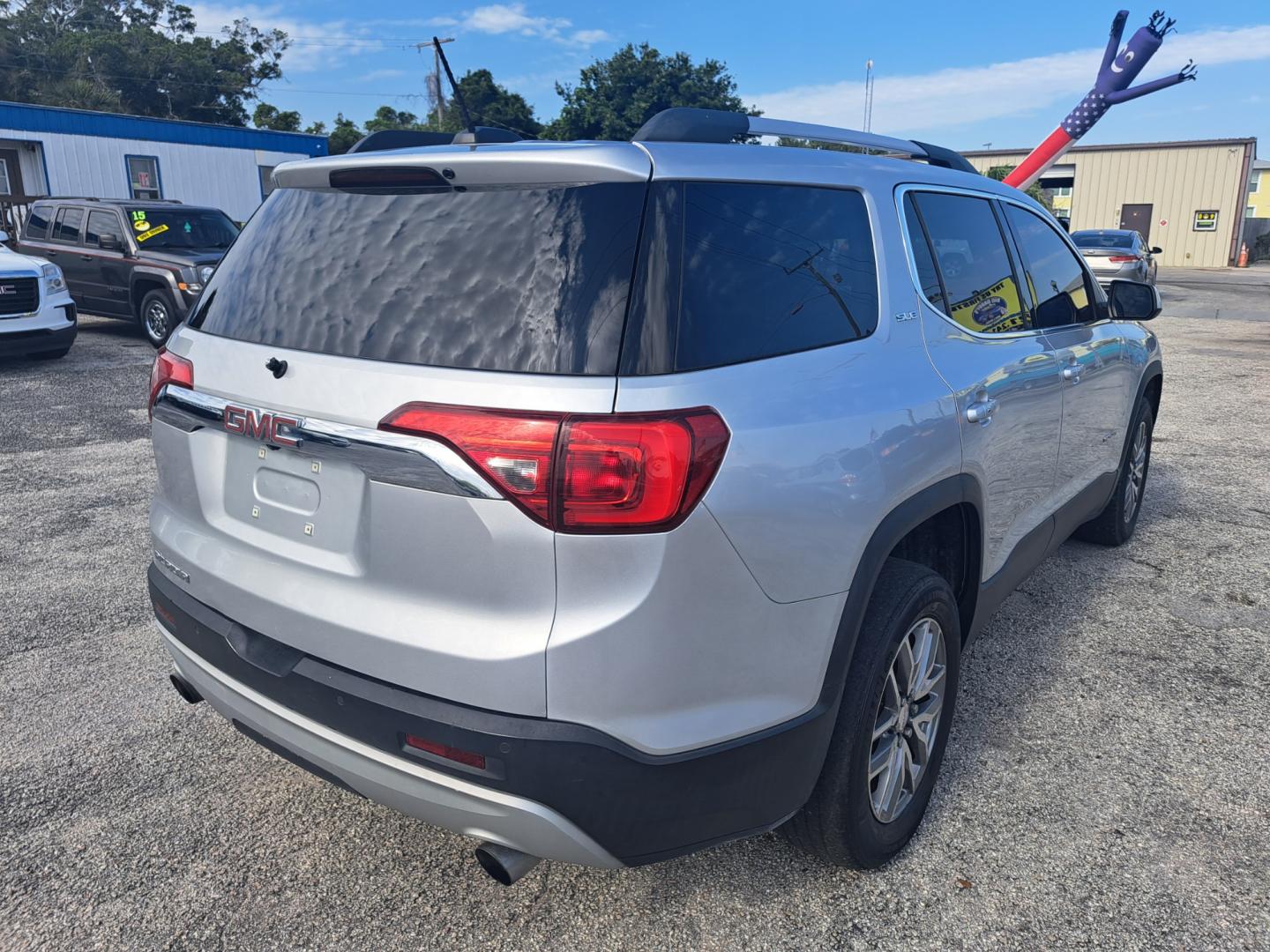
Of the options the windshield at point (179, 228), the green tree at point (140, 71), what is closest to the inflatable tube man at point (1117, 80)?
the windshield at point (179, 228)

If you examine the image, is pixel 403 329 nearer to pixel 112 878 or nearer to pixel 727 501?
pixel 727 501

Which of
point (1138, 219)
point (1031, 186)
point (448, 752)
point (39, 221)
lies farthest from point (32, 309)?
point (1138, 219)

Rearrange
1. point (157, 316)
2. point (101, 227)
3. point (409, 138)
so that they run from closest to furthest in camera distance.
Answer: point (409, 138) → point (157, 316) → point (101, 227)

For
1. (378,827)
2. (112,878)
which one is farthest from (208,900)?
(378,827)

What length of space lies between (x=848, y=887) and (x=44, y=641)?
3159 millimetres

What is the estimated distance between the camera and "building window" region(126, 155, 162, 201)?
82.0 feet

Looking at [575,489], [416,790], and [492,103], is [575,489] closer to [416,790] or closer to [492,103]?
[416,790]

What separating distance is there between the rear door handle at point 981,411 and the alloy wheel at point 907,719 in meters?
0.58

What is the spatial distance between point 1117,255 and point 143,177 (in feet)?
78.1

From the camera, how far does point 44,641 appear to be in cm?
376

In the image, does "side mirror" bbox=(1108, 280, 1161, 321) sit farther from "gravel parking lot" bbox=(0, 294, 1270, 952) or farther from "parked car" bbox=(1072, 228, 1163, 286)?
"parked car" bbox=(1072, 228, 1163, 286)

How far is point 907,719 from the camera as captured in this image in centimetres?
255

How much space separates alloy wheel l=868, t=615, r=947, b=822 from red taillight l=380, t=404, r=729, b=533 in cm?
89

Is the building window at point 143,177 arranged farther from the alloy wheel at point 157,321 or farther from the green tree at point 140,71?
the green tree at point 140,71
